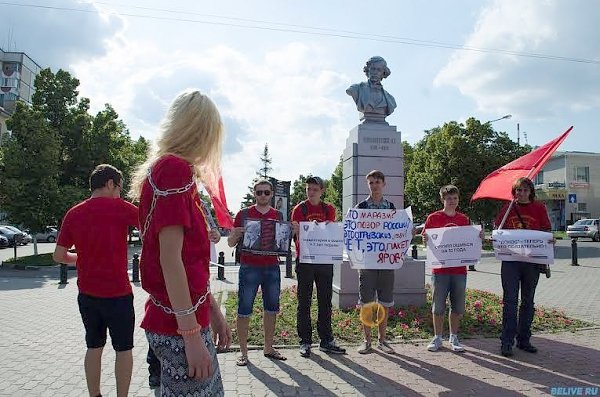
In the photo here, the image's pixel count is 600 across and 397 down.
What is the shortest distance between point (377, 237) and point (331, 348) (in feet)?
5.18

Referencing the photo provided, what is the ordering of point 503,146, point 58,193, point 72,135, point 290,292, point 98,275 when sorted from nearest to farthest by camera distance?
point 98,275 < point 290,292 < point 58,193 < point 72,135 < point 503,146

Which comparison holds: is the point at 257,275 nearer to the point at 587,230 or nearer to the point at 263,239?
the point at 263,239

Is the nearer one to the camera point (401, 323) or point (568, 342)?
point (568, 342)

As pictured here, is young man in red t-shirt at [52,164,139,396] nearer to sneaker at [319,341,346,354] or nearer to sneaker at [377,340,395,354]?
sneaker at [319,341,346,354]

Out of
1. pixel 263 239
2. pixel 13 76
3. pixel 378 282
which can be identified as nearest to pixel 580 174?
pixel 378 282

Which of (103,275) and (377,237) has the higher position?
(377,237)

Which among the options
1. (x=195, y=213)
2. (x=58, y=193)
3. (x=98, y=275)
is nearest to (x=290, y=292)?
(x=98, y=275)

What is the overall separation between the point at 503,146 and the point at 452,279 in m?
27.0

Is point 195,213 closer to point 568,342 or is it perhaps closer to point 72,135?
point 568,342

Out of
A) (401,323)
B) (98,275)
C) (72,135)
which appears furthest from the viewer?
(72,135)

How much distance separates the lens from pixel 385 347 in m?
6.47

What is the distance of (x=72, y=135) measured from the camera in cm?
2617

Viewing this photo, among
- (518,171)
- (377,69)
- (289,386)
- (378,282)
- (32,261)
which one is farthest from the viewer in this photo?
(32,261)

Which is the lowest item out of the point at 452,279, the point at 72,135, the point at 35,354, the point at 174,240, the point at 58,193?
the point at 35,354
